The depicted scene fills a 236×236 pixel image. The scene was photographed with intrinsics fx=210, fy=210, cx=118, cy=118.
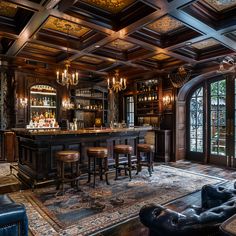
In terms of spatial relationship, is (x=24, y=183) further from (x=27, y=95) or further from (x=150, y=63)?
(x=150, y=63)

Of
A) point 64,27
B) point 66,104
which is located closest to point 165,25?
point 64,27

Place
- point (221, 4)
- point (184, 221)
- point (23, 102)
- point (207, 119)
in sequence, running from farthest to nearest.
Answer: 1. point (23, 102)
2. point (207, 119)
3. point (221, 4)
4. point (184, 221)

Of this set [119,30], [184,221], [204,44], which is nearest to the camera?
[184,221]

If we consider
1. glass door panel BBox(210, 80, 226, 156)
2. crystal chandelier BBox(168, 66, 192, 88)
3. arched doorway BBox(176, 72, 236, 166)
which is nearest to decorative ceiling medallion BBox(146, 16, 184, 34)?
crystal chandelier BBox(168, 66, 192, 88)

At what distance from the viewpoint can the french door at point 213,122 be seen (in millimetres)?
6207

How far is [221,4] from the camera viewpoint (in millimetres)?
3385

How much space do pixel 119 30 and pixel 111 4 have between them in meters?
0.55

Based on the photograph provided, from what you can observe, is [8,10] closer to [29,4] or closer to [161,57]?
[29,4]

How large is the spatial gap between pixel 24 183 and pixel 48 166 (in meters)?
0.68

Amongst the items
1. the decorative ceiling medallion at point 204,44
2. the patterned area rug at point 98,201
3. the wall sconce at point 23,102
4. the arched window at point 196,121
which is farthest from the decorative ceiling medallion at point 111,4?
the wall sconce at point 23,102

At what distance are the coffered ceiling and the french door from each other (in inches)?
39.1

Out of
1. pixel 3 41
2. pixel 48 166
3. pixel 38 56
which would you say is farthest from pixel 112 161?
pixel 3 41

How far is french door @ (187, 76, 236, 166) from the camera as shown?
6.21 m

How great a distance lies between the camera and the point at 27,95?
23.8 feet
